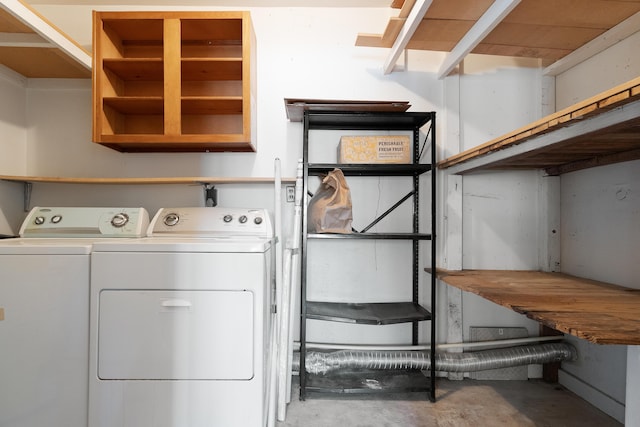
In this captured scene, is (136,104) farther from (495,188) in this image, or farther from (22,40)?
(495,188)

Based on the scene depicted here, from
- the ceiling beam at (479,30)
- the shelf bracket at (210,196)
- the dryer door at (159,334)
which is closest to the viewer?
the dryer door at (159,334)

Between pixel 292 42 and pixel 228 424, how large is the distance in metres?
2.17

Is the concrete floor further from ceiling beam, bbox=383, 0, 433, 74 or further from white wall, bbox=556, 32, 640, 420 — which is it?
ceiling beam, bbox=383, 0, 433, 74

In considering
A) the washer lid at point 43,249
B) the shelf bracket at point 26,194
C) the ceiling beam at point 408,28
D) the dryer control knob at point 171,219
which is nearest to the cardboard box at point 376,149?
the ceiling beam at point 408,28

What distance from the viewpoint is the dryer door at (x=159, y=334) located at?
1266mm

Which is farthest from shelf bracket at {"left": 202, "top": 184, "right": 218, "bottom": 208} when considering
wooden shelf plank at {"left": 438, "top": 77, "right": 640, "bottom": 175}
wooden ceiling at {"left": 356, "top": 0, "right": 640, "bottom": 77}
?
wooden shelf plank at {"left": 438, "top": 77, "right": 640, "bottom": 175}

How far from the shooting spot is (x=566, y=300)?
47.6 inches

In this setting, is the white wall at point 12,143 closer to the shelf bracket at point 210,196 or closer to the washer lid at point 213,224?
the washer lid at point 213,224

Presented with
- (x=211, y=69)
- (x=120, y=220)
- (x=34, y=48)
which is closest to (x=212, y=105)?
(x=211, y=69)

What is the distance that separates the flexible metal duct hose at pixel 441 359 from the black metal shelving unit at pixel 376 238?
0.06 meters

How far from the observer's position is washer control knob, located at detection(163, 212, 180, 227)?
172cm

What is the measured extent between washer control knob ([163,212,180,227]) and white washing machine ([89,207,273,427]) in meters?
0.44

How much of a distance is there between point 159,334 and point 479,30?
81.6 inches

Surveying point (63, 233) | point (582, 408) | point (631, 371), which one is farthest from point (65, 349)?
point (582, 408)
